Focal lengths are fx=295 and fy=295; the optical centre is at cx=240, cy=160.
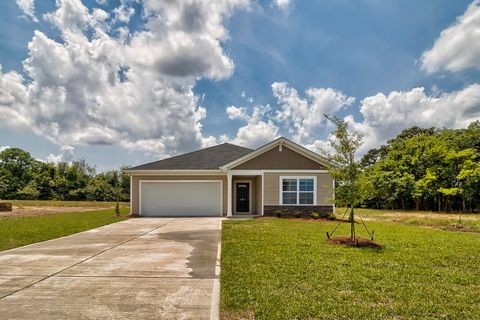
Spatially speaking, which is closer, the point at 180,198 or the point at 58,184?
the point at 180,198

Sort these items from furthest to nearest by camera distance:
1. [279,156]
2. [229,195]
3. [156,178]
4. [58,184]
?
[58,184], [156,178], [229,195], [279,156]

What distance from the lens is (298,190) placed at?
1677cm

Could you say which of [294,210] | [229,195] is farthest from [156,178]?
[294,210]

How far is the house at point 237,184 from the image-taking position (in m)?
16.7

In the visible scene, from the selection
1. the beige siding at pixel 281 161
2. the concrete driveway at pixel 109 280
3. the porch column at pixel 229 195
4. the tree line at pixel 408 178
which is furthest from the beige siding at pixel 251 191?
the concrete driveway at pixel 109 280

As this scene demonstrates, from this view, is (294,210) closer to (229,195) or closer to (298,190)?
(298,190)

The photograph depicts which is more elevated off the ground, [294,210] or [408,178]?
[408,178]

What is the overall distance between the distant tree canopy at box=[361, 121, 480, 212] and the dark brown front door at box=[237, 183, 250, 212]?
14.2 meters

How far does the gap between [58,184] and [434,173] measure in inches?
1858

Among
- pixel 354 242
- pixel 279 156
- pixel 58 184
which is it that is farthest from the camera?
pixel 58 184

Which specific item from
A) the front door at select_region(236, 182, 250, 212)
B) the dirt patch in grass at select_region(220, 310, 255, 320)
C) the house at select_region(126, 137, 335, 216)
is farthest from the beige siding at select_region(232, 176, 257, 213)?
the dirt patch in grass at select_region(220, 310, 255, 320)

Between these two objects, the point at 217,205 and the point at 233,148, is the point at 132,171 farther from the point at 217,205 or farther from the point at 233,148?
the point at 233,148

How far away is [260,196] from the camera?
1711cm

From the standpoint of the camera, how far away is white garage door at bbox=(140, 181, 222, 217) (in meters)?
17.8
